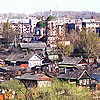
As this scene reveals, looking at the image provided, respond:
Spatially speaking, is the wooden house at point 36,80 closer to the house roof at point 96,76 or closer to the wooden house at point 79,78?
the wooden house at point 79,78

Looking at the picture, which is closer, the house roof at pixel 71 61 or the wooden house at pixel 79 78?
the wooden house at pixel 79 78

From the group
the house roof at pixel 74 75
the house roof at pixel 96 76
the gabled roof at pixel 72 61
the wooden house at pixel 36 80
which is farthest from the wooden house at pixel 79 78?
the gabled roof at pixel 72 61

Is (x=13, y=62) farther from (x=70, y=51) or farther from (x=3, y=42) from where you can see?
(x=3, y=42)

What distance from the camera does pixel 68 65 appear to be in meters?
12.4

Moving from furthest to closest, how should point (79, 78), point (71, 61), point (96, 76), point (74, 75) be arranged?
point (71, 61) < point (96, 76) < point (74, 75) < point (79, 78)

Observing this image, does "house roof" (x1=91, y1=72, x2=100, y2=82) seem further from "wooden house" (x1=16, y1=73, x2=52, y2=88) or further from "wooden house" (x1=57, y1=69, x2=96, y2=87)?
"wooden house" (x1=16, y1=73, x2=52, y2=88)

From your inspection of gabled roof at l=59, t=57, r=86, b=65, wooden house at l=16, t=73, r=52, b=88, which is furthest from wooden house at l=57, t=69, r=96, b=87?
gabled roof at l=59, t=57, r=86, b=65

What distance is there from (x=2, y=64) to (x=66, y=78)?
4.80 meters

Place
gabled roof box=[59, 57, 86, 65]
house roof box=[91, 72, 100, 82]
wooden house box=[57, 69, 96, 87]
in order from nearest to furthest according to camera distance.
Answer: wooden house box=[57, 69, 96, 87], house roof box=[91, 72, 100, 82], gabled roof box=[59, 57, 86, 65]

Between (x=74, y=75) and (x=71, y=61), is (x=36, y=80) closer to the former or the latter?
(x=74, y=75)

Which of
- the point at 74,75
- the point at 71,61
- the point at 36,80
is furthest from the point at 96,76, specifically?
the point at 71,61

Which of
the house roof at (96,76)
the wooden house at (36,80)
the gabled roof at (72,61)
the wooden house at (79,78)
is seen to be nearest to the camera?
the wooden house at (36,80)

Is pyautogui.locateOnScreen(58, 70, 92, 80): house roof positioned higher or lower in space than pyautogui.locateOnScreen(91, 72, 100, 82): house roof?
higher

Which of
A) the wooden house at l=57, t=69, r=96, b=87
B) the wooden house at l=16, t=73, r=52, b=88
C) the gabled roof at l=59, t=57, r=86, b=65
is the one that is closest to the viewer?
the wooden house at l=16, t=73, r=52, b=88
